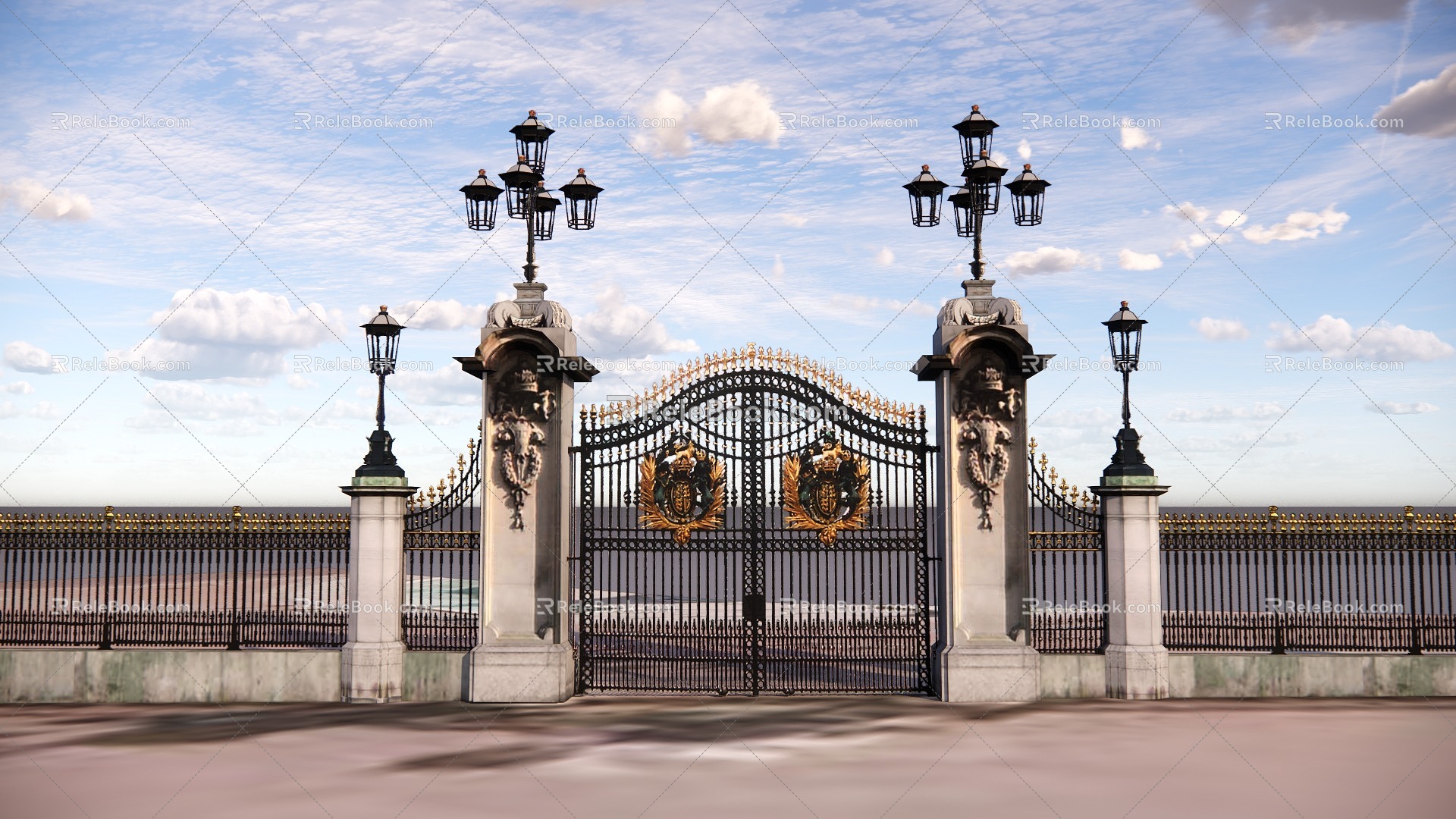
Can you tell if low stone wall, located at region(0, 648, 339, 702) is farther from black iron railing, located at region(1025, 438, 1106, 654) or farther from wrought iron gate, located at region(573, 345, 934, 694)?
black iron railing, located at region(1025, 438, 1106, 654)

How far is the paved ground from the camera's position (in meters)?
10.6

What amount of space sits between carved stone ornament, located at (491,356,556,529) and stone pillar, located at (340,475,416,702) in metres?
1.63

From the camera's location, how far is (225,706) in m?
15.9

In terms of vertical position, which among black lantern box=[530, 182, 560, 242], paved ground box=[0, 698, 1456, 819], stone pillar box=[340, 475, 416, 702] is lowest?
paved ground box=[0, 698, 1456, 819]

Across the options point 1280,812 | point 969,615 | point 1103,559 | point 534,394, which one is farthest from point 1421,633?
point 534,394

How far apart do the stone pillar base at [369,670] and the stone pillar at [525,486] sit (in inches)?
46.8

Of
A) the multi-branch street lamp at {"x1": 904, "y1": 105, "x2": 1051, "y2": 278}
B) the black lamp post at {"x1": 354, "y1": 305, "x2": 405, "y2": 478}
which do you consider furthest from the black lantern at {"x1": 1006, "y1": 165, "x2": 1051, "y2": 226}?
the black lamp post at {"x1": 354, "y1": 305, "x2": 405, "y2": 478}

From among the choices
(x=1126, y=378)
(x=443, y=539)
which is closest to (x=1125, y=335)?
(x=1126, y=378)

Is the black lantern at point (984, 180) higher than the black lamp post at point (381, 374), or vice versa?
the black lantern at point (984, 180)

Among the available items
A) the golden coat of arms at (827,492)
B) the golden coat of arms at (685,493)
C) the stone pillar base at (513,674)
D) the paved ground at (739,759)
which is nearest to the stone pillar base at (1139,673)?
the paved ground at (739,759)

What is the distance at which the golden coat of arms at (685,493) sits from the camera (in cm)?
1602

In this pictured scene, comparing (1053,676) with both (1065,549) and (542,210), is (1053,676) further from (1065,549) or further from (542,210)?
(542,210)

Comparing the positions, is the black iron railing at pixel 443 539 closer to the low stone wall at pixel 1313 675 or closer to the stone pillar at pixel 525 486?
the stone pillar at pixel 525 486

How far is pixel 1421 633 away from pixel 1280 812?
26.4ft
